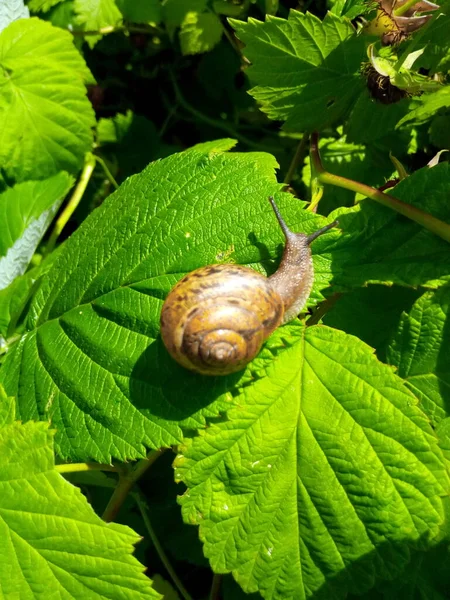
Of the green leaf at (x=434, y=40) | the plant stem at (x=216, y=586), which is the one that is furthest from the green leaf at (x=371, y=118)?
the plant stem at (x=216, y=586)

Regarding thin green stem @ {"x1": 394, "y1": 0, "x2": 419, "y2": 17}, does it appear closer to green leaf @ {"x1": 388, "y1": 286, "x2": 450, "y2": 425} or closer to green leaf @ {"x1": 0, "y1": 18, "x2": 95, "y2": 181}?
green leaf @ {"x1": 388, "y1": 286, "x2": 450, "y2": 425}

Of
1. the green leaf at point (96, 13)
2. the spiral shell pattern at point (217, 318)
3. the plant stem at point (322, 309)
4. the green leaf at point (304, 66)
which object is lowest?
the plant stem at point (322, 309)

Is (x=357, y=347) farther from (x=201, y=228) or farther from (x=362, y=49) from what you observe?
(x=362, y=49)

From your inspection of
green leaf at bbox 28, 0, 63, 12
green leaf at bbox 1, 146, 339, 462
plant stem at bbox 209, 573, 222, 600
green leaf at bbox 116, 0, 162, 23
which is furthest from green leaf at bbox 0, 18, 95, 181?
plant stem at bbox 209, 573, 222, 600

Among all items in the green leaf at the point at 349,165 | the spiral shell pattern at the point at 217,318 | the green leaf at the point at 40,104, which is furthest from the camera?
the green leaf at the point at 40,104

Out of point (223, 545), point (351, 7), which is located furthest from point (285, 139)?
point (223, 545)

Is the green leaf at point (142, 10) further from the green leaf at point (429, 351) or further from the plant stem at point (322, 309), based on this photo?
the green leaf at point (429, 351)

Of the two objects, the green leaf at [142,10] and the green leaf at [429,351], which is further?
the green leaf at [142,10]

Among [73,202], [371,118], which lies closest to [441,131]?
[371,118]
